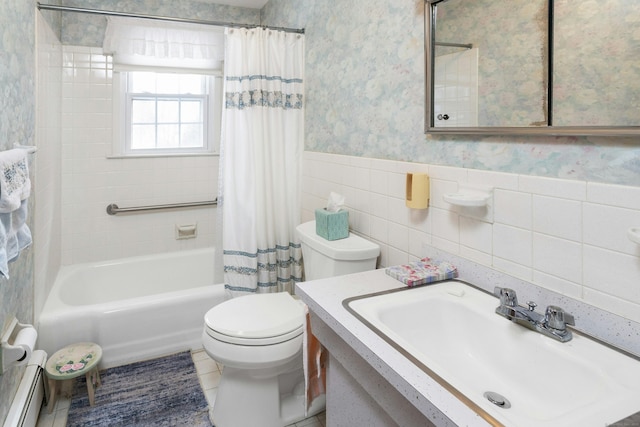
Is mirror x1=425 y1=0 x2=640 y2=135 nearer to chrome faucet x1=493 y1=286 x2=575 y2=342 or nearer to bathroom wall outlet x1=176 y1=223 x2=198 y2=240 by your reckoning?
chrome faucet x1=493 y1=286 x2=575 y2=342

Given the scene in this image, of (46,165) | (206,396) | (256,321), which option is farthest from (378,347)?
(46,165)

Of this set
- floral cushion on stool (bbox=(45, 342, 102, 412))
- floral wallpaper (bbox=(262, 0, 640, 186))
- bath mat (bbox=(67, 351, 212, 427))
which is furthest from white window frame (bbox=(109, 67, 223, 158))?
bath mat (bbox=(67, 351, 212, 427))

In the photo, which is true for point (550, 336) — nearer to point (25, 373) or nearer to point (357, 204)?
point (357, 204)

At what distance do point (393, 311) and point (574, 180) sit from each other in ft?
1.98

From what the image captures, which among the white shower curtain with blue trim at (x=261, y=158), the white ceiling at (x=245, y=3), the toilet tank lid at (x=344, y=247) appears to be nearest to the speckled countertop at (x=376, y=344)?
the toilet tank lid at (x=344, y=247)

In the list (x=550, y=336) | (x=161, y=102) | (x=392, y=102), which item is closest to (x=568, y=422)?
(x=550, y=336)

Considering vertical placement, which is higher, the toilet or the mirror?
the mirror

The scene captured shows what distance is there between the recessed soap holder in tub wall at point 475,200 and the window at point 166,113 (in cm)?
248

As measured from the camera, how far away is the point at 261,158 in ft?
7.75

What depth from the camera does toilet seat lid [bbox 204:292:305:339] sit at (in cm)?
171

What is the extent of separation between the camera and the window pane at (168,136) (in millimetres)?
3273

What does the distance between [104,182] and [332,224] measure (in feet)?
6.70

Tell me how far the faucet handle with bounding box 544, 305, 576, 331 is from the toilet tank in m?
0.85

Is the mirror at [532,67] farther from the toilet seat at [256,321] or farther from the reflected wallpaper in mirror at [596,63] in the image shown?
the toilet seat at [256,321]
